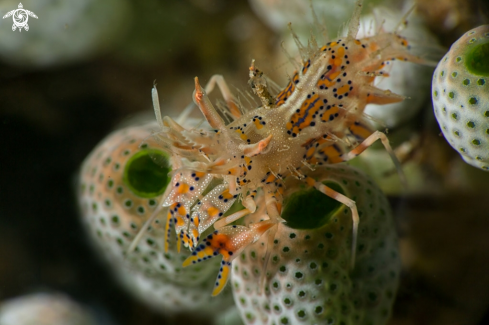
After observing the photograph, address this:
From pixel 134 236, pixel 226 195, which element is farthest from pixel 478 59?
pixel 134 236

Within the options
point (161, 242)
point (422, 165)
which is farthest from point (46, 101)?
point (422, 165)

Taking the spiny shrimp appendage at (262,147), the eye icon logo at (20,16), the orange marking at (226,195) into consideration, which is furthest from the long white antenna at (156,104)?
the eye icon logo at (20,16)

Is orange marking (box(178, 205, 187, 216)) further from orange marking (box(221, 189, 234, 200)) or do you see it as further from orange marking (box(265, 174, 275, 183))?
orange marking (box(265, 174, 275, 183))

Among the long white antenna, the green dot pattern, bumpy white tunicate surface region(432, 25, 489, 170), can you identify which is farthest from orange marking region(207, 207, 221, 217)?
bumpy white tunicate surface region(432, 25, 489, 170)

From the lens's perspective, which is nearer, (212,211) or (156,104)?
(156,104)

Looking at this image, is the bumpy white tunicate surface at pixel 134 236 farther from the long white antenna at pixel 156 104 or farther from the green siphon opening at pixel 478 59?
the green siphon opening at pixel 478 59

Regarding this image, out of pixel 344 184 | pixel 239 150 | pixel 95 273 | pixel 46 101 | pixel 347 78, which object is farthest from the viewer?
pixel 46 101

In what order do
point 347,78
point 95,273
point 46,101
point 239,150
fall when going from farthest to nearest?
point 46,101 < point 95,273 < point 347,78 < point 239,150

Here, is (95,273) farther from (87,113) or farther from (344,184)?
(344,184)

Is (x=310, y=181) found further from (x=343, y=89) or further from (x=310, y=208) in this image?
(x=343, y=89)
